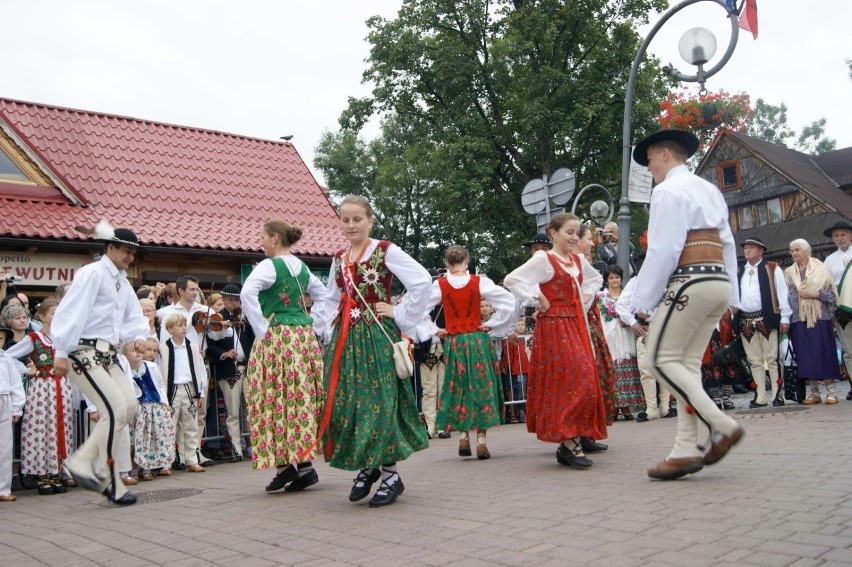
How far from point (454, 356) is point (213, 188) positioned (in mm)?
12816

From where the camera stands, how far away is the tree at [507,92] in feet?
95.7

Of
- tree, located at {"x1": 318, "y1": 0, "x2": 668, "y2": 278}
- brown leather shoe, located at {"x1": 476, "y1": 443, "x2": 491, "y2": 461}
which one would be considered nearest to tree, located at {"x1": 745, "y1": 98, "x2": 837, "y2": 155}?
tree, located at {"x1": 318, "y1": 0, "x2": 668, "y2": 278}

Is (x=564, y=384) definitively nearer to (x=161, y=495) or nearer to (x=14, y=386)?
(x=161, y=495)

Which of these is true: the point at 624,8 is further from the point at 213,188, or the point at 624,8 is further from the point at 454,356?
the point at 454,356

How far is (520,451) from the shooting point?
8391 mm

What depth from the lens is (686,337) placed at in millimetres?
5609

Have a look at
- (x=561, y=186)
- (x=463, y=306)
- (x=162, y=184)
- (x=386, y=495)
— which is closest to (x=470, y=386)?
(x=463, y=306)

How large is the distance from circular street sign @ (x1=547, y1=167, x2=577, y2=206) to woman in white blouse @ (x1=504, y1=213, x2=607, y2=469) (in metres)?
5.32

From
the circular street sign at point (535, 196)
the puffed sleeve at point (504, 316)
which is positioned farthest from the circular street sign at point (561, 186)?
the puffed sleeve at point (504, 316)

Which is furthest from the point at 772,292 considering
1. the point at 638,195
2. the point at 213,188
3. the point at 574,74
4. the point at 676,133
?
the point at 574,74

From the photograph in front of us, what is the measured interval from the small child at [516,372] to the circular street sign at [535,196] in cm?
187

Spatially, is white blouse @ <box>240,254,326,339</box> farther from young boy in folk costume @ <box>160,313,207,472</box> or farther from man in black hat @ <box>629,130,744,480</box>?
young boy in folk costume @ <box>160,313,207,472</box>

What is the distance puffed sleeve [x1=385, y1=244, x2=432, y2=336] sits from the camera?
5.79 meters

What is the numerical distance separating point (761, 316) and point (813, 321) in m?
0.63
